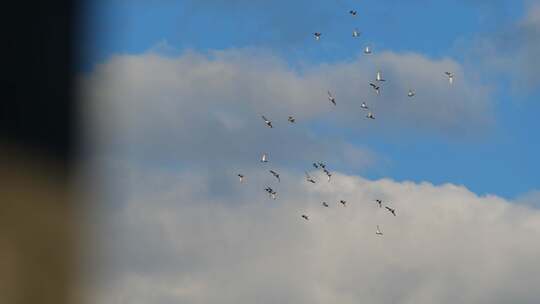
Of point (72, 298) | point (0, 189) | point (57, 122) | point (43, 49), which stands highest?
point (43, 49)

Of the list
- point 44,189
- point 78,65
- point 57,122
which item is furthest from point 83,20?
point 44,189

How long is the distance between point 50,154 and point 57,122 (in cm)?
24

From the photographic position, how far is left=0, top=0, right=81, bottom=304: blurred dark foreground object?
661 centimetres

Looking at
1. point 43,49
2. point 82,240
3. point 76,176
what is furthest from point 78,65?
point 82,240

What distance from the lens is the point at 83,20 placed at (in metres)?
6.88

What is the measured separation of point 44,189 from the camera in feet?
22.4

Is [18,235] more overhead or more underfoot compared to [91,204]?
more underfoot

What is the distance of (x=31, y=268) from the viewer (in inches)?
264

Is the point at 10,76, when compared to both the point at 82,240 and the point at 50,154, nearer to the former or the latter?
the point at 50,154

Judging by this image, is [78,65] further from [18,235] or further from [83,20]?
[18,235]

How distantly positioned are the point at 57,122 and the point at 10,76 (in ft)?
1.51

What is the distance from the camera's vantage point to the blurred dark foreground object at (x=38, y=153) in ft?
21.7

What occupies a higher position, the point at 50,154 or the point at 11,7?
the point at 11,7

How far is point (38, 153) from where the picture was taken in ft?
21.9
